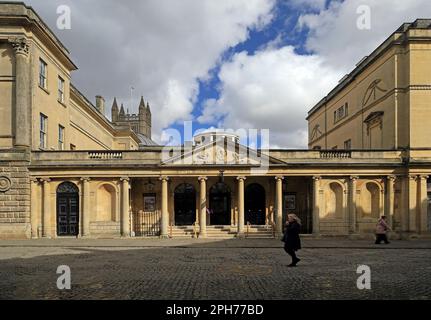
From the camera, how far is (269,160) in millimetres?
29047

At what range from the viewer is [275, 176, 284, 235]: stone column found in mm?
28709

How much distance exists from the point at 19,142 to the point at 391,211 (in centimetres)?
2531

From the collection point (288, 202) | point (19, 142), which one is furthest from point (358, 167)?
point (19, 142)

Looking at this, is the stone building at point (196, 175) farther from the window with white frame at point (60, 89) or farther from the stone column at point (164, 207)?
the window with white frame at point (60, 89)

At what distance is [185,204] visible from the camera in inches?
1242

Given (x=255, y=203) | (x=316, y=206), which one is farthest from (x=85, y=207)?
(x=316, y=206)

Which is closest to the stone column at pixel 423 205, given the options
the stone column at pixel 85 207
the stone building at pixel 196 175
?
the stone building at pixel 196 175

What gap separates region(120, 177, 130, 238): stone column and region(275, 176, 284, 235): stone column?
10248mm

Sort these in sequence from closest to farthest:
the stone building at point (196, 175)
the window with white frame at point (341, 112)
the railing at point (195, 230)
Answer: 1. the stone building at point (196, 175)
2. the railing at point (195, 230)
3. the window with white frame at point (341, 112)

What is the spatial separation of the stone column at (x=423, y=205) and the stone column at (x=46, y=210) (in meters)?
25.1

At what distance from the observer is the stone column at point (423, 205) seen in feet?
93.0

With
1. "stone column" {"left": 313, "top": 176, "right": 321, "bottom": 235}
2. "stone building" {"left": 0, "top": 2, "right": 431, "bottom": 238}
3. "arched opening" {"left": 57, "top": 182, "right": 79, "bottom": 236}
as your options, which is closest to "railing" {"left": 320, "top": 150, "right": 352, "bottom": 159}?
"stone building" {"left": 0, "top": 2, "right": 431, "bottom": 238}

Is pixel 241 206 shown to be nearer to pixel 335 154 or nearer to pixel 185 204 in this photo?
pixel 185 204
